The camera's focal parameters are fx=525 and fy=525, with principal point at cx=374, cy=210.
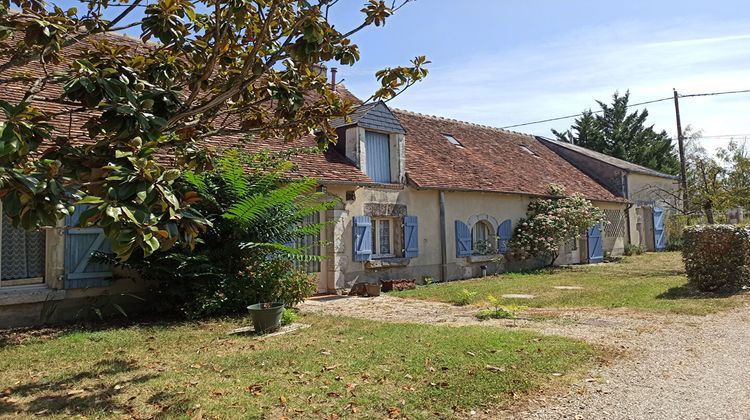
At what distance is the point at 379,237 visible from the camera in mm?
12945

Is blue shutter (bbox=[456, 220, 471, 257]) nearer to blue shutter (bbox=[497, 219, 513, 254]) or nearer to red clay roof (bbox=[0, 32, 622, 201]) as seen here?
red clay roof (bbox=[0, 32, 622, 201])

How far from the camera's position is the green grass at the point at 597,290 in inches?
360

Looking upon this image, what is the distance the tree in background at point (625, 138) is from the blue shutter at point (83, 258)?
115ft

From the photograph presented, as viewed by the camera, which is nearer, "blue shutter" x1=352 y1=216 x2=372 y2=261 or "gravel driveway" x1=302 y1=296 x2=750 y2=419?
"gravel driveway" x1=302 y1=296 x2=750 y2=419

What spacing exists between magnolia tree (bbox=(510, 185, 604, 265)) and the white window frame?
4.68 meters

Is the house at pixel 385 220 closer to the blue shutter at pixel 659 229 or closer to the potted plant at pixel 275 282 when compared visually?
the potted plant at pixel 275 282

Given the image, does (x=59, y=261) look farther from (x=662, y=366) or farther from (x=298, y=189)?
(x=662, y=366)

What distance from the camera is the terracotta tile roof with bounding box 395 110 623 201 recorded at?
14.7m

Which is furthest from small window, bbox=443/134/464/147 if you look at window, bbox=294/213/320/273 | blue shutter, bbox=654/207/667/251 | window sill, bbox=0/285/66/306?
window sill, bbox=0/285/66/306

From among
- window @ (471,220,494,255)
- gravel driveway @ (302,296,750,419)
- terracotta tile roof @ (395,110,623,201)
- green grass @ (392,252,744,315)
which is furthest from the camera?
window @ (471,220,494,255)

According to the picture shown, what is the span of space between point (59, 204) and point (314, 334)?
15.1 ft

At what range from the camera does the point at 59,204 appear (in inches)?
109

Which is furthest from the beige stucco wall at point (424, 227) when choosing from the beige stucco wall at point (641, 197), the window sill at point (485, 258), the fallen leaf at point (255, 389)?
the beige stucco wall at point (641, 197)

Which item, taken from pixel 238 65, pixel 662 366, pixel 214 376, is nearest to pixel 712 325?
pixel 662 366
